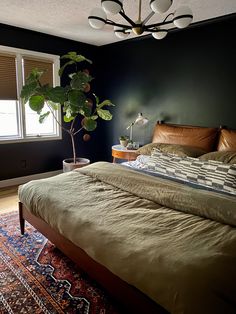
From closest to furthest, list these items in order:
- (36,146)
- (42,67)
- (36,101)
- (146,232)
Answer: (146,232), (36,101), (42,67), (36,146)

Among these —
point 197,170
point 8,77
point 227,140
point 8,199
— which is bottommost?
point 8,199

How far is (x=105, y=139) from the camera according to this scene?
5.06 meters

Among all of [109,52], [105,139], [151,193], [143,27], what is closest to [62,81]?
[109,52]

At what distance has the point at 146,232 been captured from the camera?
145cm

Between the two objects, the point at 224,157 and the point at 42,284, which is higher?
the point at 224,157

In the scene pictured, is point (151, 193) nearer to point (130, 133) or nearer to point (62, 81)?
point (130, 133)

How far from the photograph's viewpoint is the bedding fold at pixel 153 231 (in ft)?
3.56

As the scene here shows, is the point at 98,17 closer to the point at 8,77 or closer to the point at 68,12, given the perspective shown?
the point at 68,12

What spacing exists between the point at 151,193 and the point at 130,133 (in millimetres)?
2637

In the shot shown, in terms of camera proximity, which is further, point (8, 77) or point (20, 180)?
point (20, 180)

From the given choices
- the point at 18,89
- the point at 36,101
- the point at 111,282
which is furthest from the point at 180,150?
the point at 18,89

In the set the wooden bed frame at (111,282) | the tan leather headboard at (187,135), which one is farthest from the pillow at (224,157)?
the wooden bed frame at (111,282)

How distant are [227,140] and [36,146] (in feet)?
9.90

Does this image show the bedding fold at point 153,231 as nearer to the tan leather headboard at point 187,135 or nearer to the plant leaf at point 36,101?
→ the tan leather headboard at point 187,135
